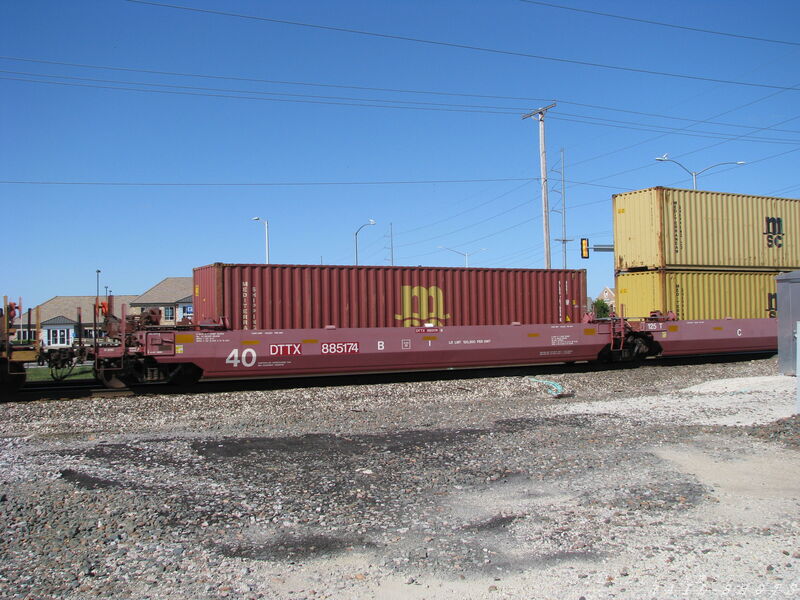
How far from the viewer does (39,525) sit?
468 centimetres

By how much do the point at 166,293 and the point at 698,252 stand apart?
64.4 metres

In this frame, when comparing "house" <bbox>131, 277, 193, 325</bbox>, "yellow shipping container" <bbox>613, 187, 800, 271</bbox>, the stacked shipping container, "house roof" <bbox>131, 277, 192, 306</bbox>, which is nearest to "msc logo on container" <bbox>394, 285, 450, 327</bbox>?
the stacked shipping container

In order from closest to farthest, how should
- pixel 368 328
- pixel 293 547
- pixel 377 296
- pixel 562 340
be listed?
pixel 293 547 < pixel 368 328 < pixel 377 296 < pixel 562 340

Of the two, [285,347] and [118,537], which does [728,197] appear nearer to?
[285,347]

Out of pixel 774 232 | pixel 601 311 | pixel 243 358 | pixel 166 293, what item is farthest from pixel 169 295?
pixel 774 232

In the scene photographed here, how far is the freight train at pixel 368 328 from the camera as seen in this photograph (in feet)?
42.7

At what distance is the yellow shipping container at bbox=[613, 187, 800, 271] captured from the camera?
1742 centimetres

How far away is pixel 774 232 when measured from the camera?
1952 centimetres

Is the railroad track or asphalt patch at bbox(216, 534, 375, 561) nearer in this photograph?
asphalt patch at bbox(216, 534, 375, 561)

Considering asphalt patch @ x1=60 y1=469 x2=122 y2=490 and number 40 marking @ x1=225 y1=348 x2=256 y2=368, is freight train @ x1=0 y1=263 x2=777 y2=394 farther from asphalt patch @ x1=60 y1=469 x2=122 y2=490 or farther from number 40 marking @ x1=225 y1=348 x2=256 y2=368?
asphalt patch @ x1=60 y1=469 x2=122 y2=490

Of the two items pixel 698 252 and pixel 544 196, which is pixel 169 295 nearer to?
pixel 544 196

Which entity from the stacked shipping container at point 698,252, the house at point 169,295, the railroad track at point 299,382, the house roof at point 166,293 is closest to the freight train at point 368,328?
the railroad track at point 299,382

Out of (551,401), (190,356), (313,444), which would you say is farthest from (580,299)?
(313,444)

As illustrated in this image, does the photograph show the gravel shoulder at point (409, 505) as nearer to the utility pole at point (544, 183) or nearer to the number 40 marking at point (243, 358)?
the number 40 marking at point (243, 358)
